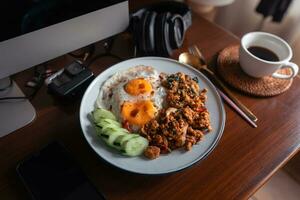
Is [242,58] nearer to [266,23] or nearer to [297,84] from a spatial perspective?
[297,84]

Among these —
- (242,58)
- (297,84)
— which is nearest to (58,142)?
(242,58)

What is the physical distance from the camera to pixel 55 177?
564 mm

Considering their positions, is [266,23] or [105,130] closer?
[105,130]

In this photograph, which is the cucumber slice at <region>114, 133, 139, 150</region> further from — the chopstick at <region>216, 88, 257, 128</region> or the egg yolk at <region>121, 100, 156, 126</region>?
the chopstick at <region>216, 88, 257, 128</region>

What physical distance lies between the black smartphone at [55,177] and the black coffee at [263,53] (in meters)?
0.55

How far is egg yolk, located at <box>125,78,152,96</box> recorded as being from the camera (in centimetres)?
66

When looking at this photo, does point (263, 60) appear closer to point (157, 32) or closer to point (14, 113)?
point (157, 32)

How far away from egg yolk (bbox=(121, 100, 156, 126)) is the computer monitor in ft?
0.70

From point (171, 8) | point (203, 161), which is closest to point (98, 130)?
point (203, 161)

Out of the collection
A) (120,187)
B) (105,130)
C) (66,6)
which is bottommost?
(120,187)

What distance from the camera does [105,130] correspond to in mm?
563

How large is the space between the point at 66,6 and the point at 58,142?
0.29m

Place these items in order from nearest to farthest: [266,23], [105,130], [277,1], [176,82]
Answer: [105,130] < [176,82] < [277,1] < [266,23]

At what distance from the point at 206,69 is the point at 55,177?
49 cm
